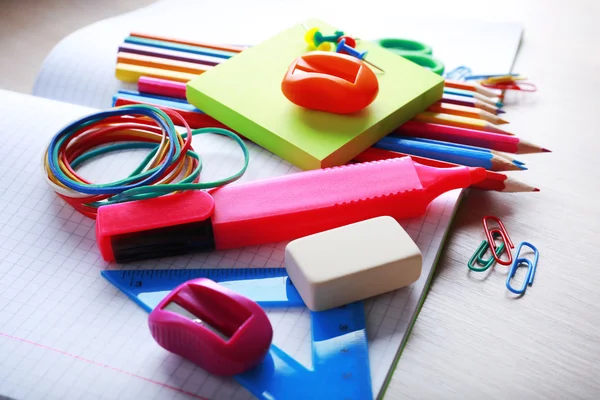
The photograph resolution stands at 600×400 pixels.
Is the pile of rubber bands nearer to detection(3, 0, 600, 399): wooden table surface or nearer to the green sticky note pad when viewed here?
the green sticky note pad

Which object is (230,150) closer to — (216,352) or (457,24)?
(216,352)

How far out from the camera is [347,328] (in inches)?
23.5

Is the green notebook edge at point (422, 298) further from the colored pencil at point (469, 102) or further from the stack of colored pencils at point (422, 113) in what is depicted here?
the colored pencil at point (469, 102)

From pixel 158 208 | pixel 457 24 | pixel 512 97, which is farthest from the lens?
pixel 457 24

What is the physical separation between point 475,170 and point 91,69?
1.86ft

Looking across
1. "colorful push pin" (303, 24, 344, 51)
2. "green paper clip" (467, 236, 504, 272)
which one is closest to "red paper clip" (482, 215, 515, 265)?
"green paper clip" (467, 236, 504, 272)

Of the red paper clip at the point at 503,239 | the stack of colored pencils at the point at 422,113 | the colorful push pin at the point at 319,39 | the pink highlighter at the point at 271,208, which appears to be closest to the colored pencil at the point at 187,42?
the stack of colored pencils at the point at 422,113

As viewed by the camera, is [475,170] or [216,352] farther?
[475,170]

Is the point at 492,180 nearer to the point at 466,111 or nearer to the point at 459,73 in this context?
the point at 466,111

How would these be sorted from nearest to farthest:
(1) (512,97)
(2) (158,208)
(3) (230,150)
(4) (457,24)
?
(2) (158,208) → (3) (230,150) → (1) (512,97) → (4) (457,24)

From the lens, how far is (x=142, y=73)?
35.3 inches

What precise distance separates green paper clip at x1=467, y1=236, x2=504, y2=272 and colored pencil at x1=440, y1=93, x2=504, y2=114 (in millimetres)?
228

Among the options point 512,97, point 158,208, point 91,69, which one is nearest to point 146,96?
point 91,69

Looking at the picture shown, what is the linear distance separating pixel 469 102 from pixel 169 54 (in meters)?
0.42
